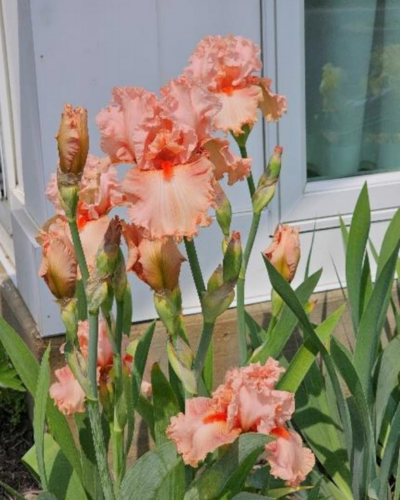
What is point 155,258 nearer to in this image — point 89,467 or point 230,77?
point 230,77

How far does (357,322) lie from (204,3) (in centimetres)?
84

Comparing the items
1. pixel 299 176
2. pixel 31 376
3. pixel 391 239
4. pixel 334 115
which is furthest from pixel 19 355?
pixel 334 115

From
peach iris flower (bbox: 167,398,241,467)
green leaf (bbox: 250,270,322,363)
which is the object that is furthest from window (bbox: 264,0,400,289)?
peach iris flower (bbox: 167,398,241,467)

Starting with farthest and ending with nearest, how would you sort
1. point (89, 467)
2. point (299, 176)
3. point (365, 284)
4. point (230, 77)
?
point (299, 176) < point (365, 284) < point (89, 467) < point (230, 77)

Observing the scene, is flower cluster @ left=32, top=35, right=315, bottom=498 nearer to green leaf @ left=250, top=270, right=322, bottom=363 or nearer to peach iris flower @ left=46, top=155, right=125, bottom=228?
peach iris flower @ left=46, top=155, right=125, bottom=228

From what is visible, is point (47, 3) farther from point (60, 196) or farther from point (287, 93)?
point (60, 196)

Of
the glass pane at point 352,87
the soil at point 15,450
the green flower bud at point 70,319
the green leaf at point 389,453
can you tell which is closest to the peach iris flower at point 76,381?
the green flower bud at point 70,319

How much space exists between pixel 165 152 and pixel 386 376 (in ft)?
3.17

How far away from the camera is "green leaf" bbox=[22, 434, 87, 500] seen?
147 centimetres

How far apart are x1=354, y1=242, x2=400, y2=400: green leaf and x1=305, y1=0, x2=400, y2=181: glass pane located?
779mm

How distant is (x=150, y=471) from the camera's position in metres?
1.29

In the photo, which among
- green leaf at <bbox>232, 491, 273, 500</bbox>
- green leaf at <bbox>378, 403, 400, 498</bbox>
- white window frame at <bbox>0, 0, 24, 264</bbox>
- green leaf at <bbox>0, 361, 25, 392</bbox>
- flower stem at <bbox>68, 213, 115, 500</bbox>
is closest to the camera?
flower stem at <bbox>68, 213, 115, 500</bbox>

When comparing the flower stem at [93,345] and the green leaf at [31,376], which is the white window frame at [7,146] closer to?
the green leaf at [31,376]

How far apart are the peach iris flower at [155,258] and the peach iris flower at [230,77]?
11.5 inches
